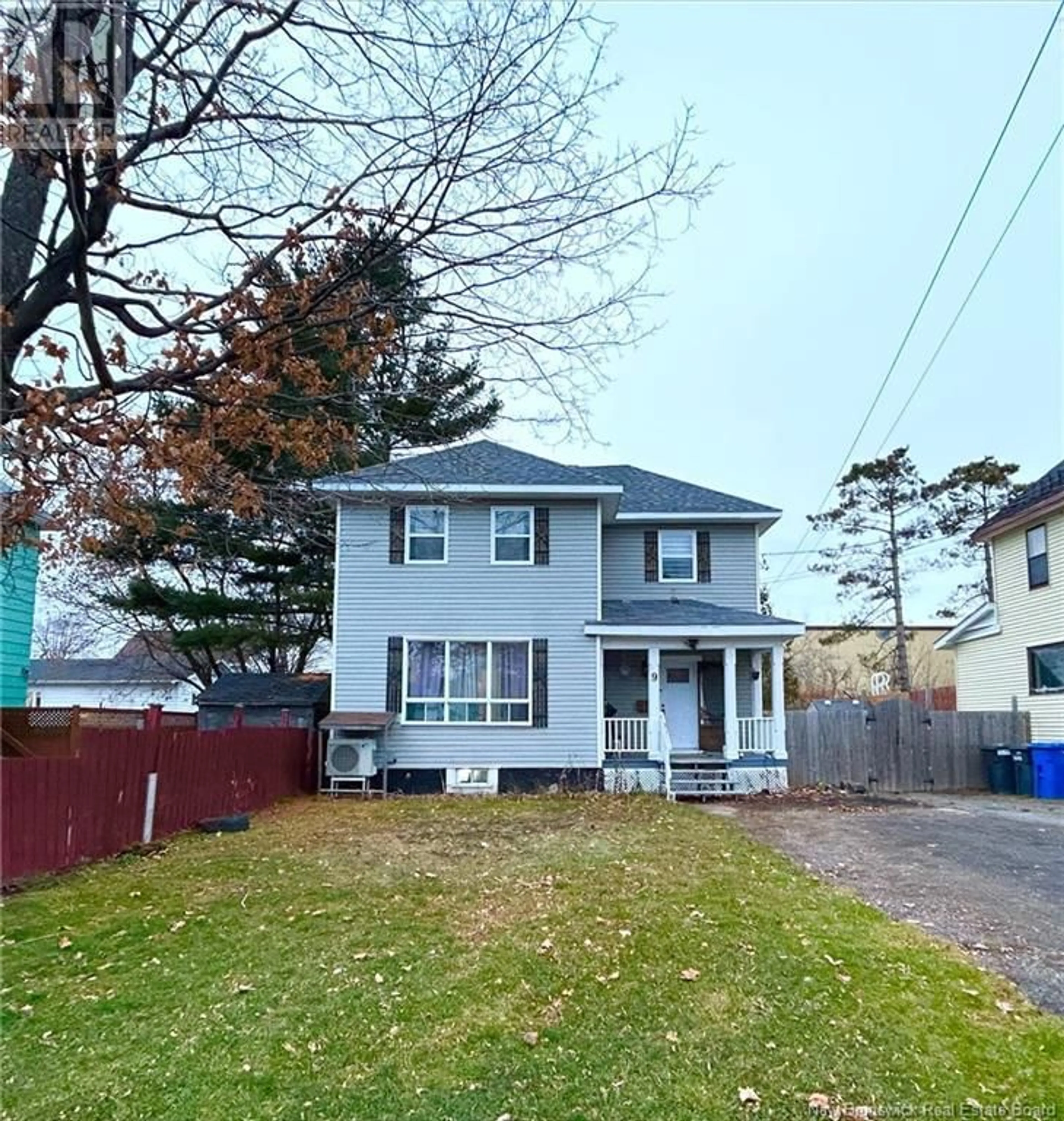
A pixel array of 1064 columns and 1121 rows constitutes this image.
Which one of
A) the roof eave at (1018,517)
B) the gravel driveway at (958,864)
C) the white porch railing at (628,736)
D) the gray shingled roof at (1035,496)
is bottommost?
the gravel driveway at (958,864)

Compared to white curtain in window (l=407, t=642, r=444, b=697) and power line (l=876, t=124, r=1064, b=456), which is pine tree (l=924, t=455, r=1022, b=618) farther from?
white curtain in window (l=407, t=642, r=444, b=697)

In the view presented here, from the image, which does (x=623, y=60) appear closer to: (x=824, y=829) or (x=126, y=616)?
(x=824, y=829)

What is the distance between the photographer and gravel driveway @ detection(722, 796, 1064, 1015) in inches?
207

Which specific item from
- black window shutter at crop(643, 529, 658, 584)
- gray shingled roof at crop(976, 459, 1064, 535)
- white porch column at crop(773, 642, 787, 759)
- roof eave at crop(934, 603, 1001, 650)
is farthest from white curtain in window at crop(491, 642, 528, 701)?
roof eave at crop(934, 603, 1001, 650)

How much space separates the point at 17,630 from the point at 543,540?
868 centimetres

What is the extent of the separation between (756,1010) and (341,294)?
4.85 metres

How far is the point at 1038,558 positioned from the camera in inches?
667

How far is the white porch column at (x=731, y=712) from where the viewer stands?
48.1 ft

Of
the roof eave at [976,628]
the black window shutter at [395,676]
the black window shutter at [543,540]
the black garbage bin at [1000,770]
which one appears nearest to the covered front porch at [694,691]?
the black window shutter at [543,540]

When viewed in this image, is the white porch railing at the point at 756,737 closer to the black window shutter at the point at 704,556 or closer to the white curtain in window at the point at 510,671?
the black window shutter at the point at 704,556

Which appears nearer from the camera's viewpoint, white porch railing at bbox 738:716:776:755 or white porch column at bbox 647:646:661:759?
white porch column at bbox 647:646:661:759

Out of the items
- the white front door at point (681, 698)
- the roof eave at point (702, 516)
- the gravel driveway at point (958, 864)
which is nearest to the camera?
the gravel driveway at point (958, 864)

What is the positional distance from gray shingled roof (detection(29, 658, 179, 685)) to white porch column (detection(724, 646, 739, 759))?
2764 centimetres

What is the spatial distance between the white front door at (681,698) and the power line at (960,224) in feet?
22.2
